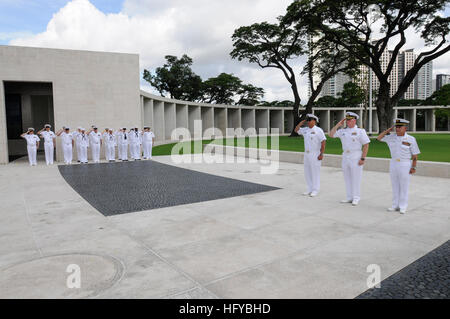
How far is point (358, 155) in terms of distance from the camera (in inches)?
266

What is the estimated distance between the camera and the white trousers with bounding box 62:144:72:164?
16.1m

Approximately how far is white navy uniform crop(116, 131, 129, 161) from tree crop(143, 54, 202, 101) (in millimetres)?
36661

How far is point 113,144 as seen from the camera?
1725 cm

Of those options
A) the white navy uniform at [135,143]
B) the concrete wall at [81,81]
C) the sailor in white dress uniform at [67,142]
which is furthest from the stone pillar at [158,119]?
the sailor in white dress uniform at [67,142]

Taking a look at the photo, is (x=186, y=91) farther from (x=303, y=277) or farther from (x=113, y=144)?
(x=303, y=277)

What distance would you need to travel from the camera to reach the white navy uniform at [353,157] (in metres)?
6.72

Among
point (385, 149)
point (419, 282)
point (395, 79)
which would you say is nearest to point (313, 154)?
point (419, 282)

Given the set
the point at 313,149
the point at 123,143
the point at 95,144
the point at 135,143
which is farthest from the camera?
the point at 135,143

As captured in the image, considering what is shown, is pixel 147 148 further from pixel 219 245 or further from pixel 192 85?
pixel 192 85

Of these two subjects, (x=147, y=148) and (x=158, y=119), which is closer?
(x=147, y=148)

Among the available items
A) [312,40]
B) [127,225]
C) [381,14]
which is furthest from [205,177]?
[312,40]

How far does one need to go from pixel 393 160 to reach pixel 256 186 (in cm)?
376

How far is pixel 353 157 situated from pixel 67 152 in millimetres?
14014

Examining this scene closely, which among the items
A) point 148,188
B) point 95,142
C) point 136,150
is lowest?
point 148,188
